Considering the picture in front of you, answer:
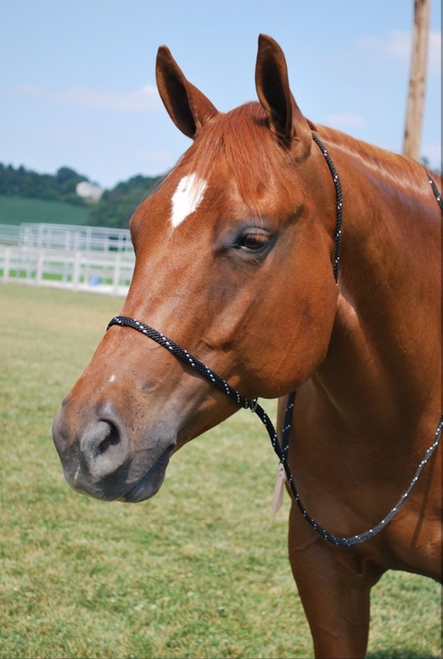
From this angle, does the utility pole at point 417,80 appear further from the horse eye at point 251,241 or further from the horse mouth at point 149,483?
the horse mouth at point 149,483

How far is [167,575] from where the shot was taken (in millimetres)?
4680

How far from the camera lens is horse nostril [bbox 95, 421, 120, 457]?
71.0 inches

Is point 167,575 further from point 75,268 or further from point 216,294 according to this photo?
point 75,268

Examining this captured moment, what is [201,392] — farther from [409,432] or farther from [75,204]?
[75,204]

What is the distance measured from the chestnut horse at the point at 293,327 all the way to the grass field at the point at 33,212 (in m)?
59.3

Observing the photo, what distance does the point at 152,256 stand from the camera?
1984mm

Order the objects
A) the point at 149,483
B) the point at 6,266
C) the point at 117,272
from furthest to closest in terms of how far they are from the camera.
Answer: the point at 6,266 → the point at 117,272 → the point at 149,483

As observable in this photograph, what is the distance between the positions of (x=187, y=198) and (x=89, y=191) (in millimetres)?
63173

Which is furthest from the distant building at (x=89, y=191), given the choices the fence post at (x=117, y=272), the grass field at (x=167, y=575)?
the grass field at (x=167, y=575)

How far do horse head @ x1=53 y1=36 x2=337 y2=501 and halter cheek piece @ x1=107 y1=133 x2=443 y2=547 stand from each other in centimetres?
2

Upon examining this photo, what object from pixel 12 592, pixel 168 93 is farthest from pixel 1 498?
pixel 168 93

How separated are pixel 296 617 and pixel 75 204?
6217cm

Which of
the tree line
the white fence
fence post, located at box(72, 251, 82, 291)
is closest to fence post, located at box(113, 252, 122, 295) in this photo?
fence post, located at box(72, 251, 82, 291)

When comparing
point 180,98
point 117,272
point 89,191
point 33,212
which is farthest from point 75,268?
point 89,191
